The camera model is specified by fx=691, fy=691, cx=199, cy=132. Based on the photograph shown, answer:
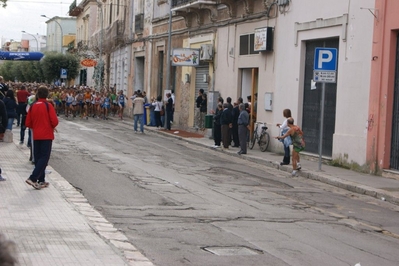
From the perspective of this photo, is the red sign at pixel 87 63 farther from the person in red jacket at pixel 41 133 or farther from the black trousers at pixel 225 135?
the person in red jacket at pixel 41 133

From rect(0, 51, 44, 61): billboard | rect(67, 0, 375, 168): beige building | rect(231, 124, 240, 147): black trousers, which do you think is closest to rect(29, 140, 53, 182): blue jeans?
rect(67, 0, 375, 168): beige building

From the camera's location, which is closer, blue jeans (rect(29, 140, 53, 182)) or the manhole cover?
the manhole cover

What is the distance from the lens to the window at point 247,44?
25.3 metres

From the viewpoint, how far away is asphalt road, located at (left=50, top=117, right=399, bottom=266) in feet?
25.5

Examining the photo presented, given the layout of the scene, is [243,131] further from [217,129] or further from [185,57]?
[185,57]

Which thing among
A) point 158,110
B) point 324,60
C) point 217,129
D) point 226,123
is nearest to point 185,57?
point 158,110

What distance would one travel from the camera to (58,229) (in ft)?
26.9

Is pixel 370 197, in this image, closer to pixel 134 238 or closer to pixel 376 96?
pixel 376 96

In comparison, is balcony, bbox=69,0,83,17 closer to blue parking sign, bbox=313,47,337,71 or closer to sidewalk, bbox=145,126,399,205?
sidewalk, bbox=145,126,399,205

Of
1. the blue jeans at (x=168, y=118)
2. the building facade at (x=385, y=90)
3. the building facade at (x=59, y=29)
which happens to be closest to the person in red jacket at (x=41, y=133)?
the building facade at (x=385, y=90)

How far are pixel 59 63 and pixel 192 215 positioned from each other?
198 feet

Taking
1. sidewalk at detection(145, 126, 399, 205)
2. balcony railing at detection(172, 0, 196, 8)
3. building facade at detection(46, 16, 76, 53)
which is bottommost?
sidewalk at detection(145, 126, 399, 205)

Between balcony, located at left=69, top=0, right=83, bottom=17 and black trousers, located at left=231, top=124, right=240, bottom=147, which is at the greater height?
balcony, located at left=69, top=0, right=83, bottom=17

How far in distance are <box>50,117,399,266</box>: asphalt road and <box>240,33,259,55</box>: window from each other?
7.89 m
